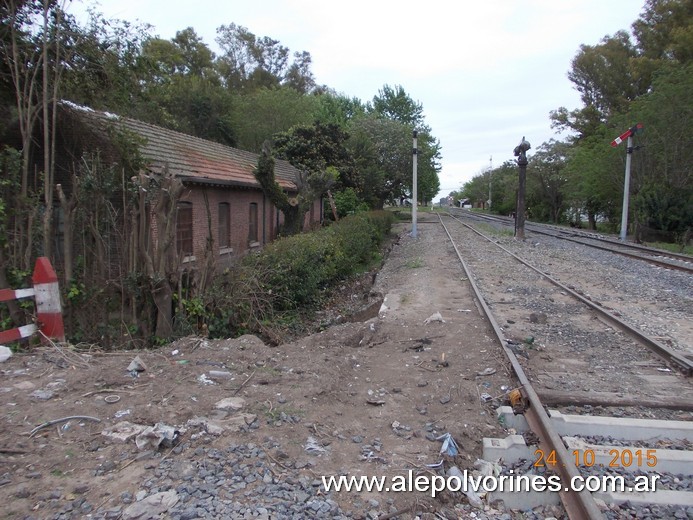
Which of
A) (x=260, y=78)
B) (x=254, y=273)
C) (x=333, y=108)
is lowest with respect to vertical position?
(x=254, y=273)

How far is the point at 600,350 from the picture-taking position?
6816 millimetres

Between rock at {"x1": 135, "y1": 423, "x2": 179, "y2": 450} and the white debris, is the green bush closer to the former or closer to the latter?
the white debris

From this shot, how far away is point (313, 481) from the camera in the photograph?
340 cm

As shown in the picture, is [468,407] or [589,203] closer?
[468,407]

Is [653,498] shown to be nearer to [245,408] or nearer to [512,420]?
[512,420]

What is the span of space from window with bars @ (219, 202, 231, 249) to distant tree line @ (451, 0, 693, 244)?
20139 mm

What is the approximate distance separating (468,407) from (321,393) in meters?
1.46

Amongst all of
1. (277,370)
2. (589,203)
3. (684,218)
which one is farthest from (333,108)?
(277,370)

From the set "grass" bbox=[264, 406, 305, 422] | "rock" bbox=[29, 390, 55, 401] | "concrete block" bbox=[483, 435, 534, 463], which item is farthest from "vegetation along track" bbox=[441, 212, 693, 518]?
"rock" bbox=[29, 390, 55, 401]

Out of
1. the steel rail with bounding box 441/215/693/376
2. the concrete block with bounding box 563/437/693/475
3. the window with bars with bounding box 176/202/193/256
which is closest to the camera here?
the concrete block with bounding box 563/437/693/475

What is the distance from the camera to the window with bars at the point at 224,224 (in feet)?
55.0

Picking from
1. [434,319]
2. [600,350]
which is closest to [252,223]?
[434,319]

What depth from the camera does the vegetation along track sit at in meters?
3.78

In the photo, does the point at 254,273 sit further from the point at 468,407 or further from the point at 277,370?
the point at 468,407
